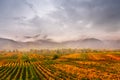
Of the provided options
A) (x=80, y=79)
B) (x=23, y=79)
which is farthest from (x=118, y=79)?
(x=23, y=79)

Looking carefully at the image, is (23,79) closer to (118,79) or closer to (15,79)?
(15,79)

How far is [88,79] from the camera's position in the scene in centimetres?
3097

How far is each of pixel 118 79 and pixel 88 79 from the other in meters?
5.39

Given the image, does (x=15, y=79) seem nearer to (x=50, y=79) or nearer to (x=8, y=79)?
(x=8, y=79)

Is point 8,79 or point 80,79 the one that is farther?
point 8,79

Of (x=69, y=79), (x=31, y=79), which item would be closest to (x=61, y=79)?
(x=69, y=79)

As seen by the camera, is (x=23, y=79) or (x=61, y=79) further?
(x=23, y=79)

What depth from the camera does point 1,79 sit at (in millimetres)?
34625

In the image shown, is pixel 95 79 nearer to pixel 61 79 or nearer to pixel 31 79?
pixel 61 79

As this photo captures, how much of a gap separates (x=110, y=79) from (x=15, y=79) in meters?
17.8

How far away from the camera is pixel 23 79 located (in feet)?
108

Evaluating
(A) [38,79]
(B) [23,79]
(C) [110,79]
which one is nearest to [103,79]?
(C) [110,79]

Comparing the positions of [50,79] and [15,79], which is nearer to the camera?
[50,79]

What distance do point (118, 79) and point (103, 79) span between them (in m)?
2.67
